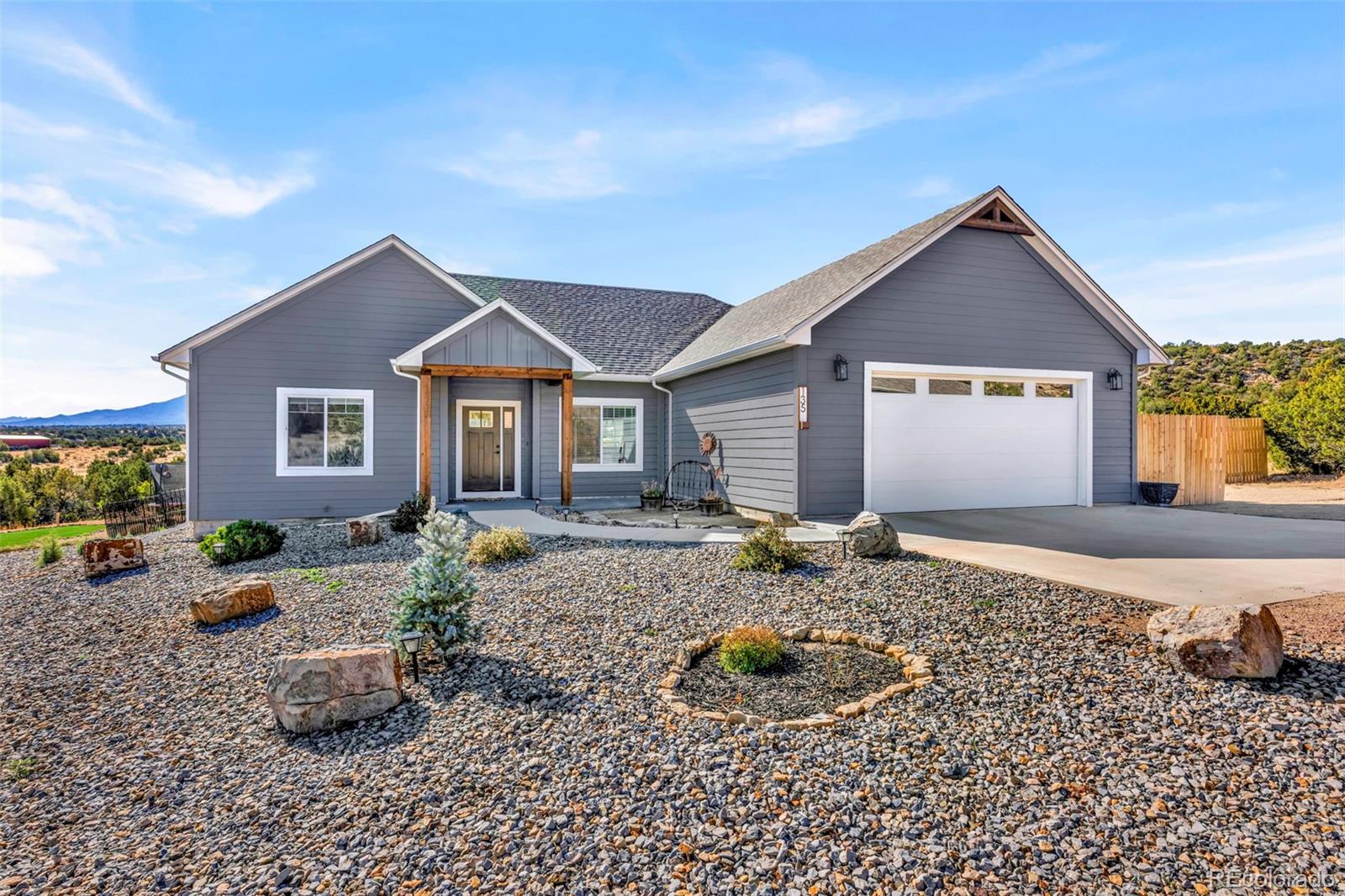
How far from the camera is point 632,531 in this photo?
9031 millimetres

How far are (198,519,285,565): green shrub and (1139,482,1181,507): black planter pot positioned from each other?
1418 cm

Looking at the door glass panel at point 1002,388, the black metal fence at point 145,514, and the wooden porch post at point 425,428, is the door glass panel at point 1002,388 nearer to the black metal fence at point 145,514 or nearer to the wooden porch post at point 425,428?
the wooden porch post at point 425,428

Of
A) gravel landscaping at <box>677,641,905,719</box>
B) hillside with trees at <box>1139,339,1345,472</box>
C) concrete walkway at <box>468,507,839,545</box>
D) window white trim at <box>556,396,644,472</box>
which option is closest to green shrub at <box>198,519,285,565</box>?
concrete walkway at <box>468,507,839,545</box>

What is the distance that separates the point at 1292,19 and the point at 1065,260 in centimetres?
386

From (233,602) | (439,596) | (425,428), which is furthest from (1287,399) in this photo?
(233,602)

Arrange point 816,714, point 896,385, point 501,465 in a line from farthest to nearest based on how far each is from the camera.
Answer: point 501,465 < point 896,385 < point 816,714

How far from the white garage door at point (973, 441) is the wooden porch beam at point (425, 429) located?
721cm

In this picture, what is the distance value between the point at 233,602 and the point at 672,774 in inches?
190

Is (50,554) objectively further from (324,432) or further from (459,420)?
(459,420)

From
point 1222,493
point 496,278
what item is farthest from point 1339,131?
point 496,278

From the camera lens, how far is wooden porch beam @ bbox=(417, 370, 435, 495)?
35.8 ft

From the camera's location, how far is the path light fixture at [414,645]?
4195mm

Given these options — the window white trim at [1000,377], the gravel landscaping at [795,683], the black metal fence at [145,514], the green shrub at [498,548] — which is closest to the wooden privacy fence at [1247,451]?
the window white trim at [1000,377]

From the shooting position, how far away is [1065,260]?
11.0 m
